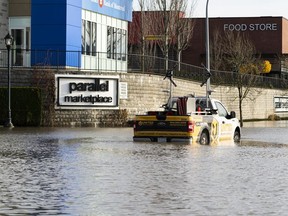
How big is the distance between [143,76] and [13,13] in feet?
27.4

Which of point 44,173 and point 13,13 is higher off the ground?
point 13,13

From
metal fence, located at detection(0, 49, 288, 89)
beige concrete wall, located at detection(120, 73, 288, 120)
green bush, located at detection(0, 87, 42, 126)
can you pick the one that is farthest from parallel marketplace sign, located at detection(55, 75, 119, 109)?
green bush, located at detection(0, 87, 42, 126)

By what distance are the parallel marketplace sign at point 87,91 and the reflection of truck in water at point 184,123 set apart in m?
18.1

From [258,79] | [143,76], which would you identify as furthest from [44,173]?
[258,79]

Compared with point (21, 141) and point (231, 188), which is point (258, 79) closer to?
point (21, 141)

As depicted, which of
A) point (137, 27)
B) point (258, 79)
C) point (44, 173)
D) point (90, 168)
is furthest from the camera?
point (137, 27)

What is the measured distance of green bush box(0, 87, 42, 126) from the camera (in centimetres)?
4428

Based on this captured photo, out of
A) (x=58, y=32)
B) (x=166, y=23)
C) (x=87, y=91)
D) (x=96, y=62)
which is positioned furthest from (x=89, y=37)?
(x=166, y=23)

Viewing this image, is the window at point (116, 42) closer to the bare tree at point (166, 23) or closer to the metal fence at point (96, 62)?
the metal fence at point (96, 62)

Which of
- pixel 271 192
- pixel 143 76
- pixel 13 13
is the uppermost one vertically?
pixel 13 13

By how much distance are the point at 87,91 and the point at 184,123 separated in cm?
2062

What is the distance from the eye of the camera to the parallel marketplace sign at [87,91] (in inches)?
1820

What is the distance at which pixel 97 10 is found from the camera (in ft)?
172

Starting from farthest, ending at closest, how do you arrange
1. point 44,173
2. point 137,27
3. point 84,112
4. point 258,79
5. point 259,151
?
point 137,27
point 258,79
point 84,112
point 259,151
point 44,173
